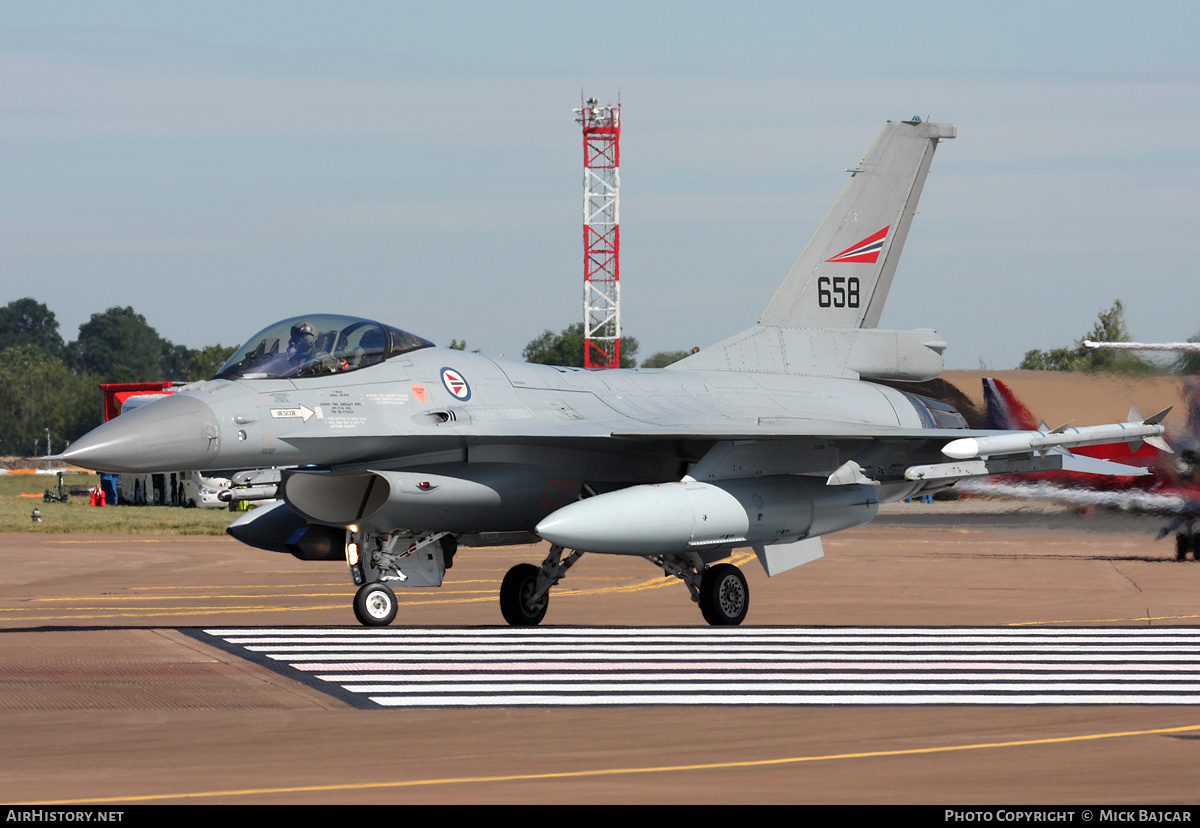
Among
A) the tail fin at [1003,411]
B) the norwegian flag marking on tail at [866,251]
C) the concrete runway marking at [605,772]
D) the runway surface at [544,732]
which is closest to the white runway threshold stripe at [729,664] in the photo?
the runway surface at [544,732]

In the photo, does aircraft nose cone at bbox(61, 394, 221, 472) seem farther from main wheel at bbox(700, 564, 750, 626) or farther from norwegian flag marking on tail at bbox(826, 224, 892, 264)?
norwegian flag marking on tail at bbox(826, 224, 892, 264)

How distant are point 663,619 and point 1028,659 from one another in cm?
534

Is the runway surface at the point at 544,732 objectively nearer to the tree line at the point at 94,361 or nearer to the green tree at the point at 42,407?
the tree line at the point at 94,361

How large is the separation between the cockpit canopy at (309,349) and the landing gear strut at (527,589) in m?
2.89

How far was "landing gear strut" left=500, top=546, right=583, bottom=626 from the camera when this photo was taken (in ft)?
51.8

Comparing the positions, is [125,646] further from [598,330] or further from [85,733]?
[598,330]

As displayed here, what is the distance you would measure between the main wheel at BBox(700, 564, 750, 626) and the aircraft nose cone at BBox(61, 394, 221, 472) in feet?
18.4

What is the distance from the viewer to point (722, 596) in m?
15.9

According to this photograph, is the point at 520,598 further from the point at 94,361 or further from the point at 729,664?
the point at 94,361

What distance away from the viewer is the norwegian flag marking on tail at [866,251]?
19.3 metres

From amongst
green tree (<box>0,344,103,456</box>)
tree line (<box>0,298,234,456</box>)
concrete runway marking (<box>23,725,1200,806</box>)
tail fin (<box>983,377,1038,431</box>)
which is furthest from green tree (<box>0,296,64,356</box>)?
concrete runway marking (<box>23,725,1200,806</box>)

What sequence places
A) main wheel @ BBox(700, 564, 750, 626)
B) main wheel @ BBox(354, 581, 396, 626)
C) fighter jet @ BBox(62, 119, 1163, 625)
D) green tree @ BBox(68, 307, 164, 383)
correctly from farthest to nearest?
green tree @ BBox(68, 307, 164, 383)
main wheel @ BBox(700, 564, 750, 626)
main wheel @ BBox(354, 581, 396, 626)
fighter jet @ BBox(62, 119, 1163, 625)

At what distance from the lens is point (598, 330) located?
5756 cm
